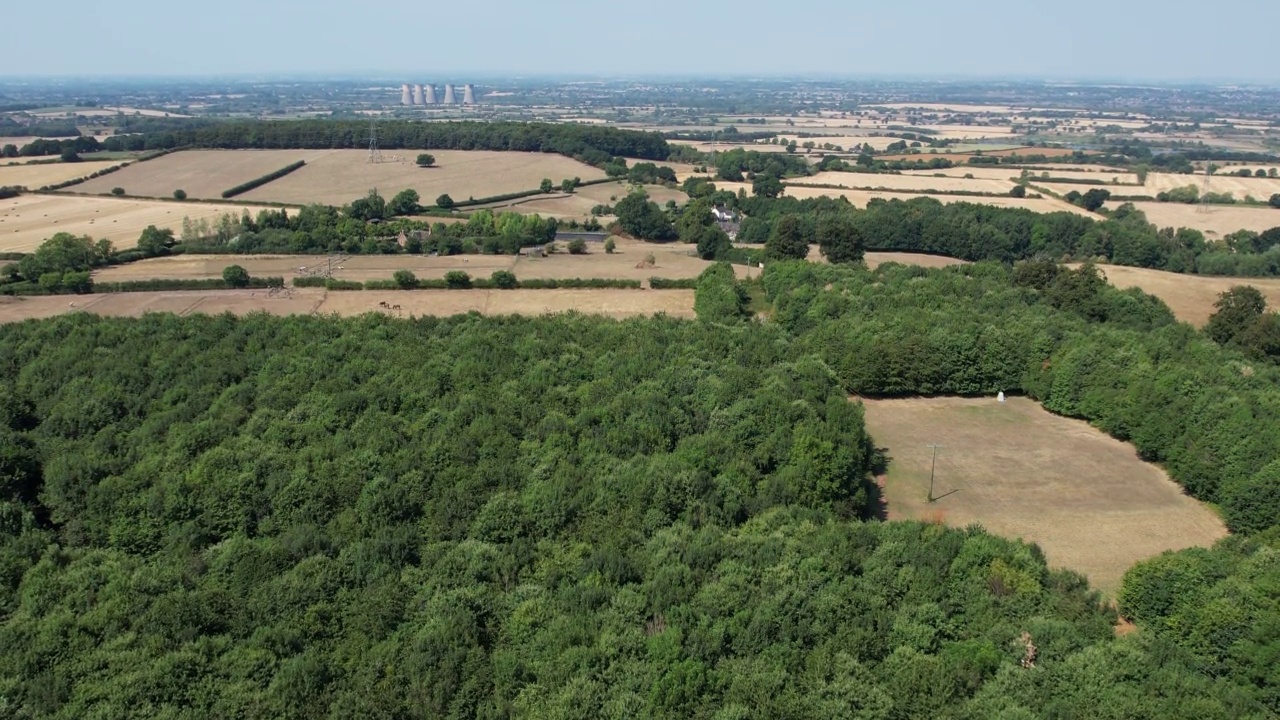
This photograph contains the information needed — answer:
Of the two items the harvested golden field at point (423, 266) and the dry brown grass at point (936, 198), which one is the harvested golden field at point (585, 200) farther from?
the harvested golden field at point (423, 266)

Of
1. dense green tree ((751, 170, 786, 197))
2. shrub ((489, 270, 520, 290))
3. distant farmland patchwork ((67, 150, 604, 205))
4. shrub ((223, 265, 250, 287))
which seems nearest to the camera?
shrub ((223, 265, 250, 287))

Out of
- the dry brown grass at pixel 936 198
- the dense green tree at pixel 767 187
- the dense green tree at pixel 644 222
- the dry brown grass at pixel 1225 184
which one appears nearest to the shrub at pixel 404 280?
the dense green tree at pixel 644 222

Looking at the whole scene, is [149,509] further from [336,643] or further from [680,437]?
[680,437]

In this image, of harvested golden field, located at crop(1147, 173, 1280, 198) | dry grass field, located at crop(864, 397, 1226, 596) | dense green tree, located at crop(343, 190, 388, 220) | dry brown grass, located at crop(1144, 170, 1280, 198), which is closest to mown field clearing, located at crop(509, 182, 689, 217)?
dense green tree, located at crop(343, 190, 388, 220)

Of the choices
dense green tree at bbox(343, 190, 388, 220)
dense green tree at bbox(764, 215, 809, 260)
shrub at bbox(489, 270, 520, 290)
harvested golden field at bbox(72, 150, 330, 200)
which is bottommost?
shrub at bbox(489, 270, 520, 290)

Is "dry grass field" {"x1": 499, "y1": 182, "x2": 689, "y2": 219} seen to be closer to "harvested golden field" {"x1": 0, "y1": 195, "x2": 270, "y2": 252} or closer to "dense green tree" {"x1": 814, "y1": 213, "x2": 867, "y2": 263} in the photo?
"dense green tree" {"x1": 814, "y1": 213, "x2": 867, "y2": 263}

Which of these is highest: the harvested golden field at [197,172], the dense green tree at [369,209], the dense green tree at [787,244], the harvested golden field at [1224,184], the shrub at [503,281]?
the harvested golden field at [197,172]

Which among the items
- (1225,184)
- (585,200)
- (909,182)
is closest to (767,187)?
(585,200)

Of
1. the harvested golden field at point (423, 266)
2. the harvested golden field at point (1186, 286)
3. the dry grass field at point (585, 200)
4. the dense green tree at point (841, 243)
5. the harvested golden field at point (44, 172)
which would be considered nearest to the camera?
the harvested golden field at point (1186, 286)
